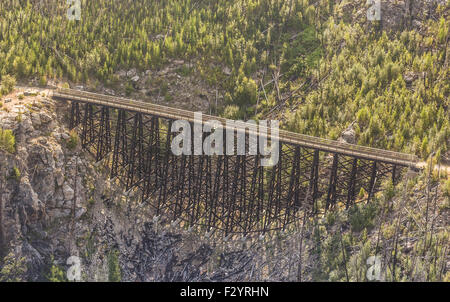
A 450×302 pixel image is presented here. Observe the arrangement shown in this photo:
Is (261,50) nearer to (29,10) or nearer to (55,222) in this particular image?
(29,10)

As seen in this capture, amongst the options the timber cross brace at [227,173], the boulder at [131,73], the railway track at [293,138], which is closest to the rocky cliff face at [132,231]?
the timber cross brace at [227,173]

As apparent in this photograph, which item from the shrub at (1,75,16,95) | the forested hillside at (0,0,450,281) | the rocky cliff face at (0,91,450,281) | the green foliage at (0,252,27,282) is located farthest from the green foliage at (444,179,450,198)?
the shrub at (1,75,16,95)

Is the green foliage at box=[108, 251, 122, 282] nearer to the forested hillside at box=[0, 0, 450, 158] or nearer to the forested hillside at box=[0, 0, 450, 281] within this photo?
the forested hillside at box=[0, 0, 450, 281]

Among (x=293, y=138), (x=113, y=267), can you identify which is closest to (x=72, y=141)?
(x=113, y=267)

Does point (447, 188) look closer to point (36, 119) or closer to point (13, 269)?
point (13, 269)

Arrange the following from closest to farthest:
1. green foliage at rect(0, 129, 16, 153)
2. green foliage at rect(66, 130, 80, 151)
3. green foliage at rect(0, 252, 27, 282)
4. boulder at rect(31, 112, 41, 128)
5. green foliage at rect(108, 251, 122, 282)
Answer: green foliage at rect(0, 252, 27, 282) → green foliage at rect(0, 129, 16, 153) → green foliage at rect(108, 251, 122, 282) → boulder at rect(31, 112, 41, 128) → green foliage at rect(66, 130, 80, 151)

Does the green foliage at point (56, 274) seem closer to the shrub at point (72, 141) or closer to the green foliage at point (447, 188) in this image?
the shrub at point (72, 141)

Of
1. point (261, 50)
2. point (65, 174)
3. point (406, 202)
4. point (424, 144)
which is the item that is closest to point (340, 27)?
point (261, 50)

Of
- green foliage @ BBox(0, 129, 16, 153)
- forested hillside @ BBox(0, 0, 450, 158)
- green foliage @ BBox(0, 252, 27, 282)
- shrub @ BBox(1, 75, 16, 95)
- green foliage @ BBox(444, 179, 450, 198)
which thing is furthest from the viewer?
shrub @ BBox(1, 75, 16, 95)
